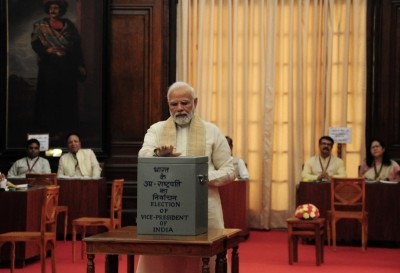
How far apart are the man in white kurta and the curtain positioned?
8.69 metres

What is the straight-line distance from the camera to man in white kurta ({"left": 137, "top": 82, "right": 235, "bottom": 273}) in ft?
17.5

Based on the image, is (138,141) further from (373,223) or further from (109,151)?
(373,223)

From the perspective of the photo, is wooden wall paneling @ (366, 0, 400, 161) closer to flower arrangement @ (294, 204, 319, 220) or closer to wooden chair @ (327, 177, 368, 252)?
wooden chair @ (327, 177, 368, 252)

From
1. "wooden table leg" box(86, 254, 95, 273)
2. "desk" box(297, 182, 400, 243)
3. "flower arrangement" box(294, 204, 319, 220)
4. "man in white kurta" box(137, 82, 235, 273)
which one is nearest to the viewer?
"wooden table leg" box(86, 254, 95, 273)

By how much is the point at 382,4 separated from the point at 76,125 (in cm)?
530

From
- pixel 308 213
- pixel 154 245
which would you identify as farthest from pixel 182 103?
pixel 308 213

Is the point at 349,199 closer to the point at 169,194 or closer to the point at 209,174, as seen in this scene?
the point at 209,174

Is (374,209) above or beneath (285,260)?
above

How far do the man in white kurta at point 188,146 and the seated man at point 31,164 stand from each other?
803 centimetres

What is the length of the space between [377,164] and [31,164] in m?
5.26

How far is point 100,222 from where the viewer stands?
35.6 ft

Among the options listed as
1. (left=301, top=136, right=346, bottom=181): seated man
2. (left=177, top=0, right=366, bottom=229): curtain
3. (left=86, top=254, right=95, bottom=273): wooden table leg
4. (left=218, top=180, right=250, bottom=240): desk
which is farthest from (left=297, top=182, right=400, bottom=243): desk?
(left=86, top=254, right=95, bottom=273): wooden table leg

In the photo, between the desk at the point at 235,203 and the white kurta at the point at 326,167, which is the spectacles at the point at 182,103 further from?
the white kurta at the point at 326,167

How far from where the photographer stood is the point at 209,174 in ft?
17.8
